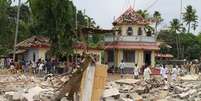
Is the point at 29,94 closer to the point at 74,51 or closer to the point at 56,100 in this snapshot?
the point at 56,100

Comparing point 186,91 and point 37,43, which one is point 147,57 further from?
point 186,91

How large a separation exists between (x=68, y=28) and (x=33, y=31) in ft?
21.5

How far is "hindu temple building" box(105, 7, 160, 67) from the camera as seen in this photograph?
54.2 metres

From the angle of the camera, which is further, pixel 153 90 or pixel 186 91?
pixel 153 90

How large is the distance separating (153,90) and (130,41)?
2202 cm

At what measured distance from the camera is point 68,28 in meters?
46.3

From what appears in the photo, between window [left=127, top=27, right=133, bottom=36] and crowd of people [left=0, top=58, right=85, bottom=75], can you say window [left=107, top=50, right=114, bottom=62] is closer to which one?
window [left=127, top=27, right=133, bottom=36]

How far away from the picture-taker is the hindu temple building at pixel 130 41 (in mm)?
54250

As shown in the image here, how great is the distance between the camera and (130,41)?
54.5 metres

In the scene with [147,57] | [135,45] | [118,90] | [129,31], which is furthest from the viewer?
[147,57]

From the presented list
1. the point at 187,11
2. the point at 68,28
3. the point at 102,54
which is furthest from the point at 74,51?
the point at 187,11

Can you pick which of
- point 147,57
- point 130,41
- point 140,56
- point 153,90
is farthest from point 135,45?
point 153,90

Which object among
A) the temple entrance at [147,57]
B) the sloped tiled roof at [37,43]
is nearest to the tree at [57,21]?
the sloped tiled roof at [37,43]

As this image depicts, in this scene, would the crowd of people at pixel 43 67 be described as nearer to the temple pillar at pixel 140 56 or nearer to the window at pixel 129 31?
the temple pillar at pixel 140 56
